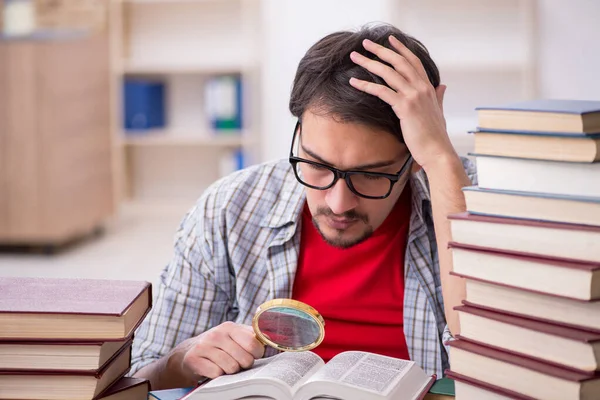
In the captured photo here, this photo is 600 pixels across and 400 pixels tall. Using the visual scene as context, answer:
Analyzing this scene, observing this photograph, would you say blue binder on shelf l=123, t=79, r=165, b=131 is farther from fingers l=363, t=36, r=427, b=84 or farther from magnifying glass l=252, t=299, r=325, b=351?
magnifying glass l=252, t=299, r=325, b=351

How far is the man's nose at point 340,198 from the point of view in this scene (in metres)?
1.37

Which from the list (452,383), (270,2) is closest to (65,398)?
(452,383)

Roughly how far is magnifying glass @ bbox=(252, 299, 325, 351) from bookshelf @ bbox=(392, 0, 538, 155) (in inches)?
150

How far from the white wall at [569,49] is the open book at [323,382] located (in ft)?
12.4

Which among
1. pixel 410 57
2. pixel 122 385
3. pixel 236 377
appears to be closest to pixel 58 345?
pixel 122 385

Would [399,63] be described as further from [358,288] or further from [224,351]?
[224,351]

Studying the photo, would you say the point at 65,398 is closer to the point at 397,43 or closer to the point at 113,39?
the point at 397,43

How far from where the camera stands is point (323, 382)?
1011 mm

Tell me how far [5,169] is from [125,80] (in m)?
1.64

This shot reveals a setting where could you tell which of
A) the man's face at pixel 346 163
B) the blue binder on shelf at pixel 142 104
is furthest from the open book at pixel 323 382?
the blue binder on shelf at pixel 142 104

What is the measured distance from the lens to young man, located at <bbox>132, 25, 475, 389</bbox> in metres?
1.35

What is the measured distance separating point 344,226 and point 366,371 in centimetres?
40

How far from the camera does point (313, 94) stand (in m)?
1.45

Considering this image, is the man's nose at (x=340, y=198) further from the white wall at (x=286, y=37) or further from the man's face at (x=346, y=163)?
the white wall at (x=286, y=37)
